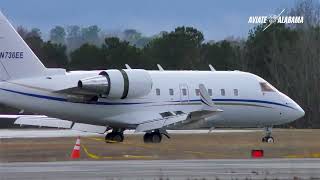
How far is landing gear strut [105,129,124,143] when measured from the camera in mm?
49938

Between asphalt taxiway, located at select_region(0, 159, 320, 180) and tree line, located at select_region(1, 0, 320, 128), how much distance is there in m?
51.6

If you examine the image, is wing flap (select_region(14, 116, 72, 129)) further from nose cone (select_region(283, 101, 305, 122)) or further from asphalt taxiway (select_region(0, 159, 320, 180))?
asphalt taxiway (select_region(0, 159, 320, 180))

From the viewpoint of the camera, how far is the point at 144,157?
119ft

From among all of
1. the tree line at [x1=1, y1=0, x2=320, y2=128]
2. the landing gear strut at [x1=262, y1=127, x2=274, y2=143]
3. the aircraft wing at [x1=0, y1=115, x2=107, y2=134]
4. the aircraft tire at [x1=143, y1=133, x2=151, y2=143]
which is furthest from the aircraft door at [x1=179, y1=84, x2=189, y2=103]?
the tree line at [x1=1, y1=0, x2=320, y2=128]

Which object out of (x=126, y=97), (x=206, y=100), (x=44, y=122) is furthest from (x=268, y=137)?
(x=44, y=122)

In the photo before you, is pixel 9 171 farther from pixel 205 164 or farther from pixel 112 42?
pixel 112 42

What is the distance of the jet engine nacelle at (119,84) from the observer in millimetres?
47469

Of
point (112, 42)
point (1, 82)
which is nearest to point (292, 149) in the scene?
point (1, 82)

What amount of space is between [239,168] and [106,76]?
63.2ft

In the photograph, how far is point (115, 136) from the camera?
50.4 meters

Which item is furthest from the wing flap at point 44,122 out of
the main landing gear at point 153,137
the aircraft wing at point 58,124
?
the main landing gear at point 153,137

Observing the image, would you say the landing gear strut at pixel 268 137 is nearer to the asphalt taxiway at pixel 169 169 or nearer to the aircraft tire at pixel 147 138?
the aircraft tire at pixel 147 138

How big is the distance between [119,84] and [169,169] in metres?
19.3

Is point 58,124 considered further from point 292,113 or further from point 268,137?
point 292,113
